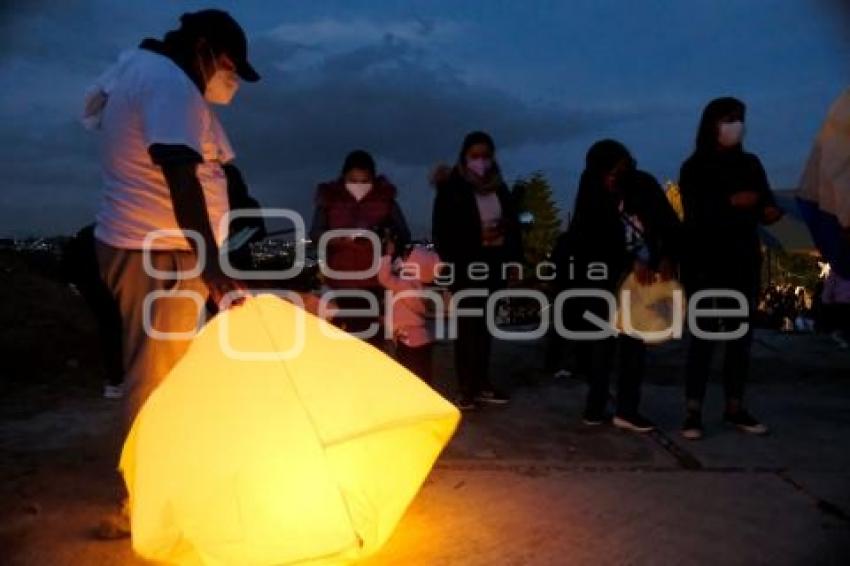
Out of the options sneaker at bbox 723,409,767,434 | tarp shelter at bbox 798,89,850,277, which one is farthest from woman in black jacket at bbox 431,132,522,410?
tarp shelter at bbox 798,89,850,277

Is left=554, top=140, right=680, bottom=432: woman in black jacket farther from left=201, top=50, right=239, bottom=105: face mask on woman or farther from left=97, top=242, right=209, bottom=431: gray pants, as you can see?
left=97, top=242, right=209, bottom=431: gray pants

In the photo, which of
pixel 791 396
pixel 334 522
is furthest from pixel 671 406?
pixel 334 522

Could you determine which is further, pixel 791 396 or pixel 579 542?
pixel 791 396

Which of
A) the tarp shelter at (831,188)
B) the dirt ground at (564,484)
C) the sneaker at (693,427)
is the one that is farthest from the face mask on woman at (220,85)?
the sneaker at (693,427)

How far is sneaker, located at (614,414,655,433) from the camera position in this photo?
204 inches

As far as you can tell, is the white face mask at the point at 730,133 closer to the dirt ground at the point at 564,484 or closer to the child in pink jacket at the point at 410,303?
the dirt ground at the point at 564,484

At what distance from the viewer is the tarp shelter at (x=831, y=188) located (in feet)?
9.71

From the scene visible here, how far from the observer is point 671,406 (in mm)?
6012

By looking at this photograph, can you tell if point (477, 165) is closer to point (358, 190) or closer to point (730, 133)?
point (358, 190)

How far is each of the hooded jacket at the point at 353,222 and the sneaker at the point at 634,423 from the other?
1.96 m

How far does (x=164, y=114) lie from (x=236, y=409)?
1.15 metres

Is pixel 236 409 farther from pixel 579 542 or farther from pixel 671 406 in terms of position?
pixel 671 406

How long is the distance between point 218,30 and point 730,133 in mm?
3119

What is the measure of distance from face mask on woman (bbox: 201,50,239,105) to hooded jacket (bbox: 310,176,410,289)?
247 cm
